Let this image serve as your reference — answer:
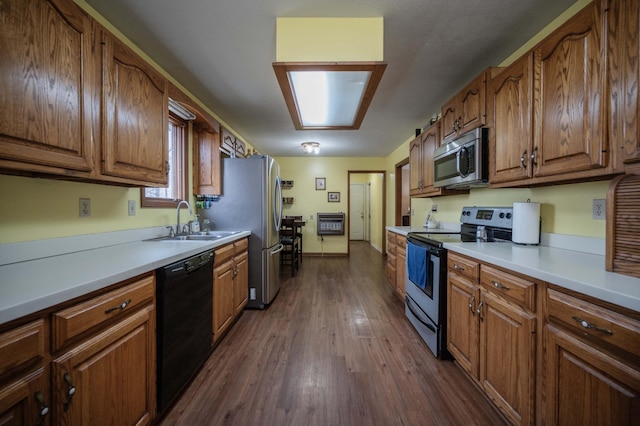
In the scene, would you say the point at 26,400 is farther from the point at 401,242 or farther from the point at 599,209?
the point at 401,242

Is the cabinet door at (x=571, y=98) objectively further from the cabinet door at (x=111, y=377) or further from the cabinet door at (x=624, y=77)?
the cabinet door at (x=111, y=377)

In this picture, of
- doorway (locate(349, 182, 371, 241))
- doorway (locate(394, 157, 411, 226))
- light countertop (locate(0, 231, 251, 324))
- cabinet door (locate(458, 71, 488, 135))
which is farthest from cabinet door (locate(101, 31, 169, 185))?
doorway (locate(349, 182, 371, 241))

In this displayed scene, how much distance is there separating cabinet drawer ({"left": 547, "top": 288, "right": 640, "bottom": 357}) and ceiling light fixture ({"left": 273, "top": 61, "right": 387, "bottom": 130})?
5.29 ft

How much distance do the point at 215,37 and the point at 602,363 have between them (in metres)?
2.69

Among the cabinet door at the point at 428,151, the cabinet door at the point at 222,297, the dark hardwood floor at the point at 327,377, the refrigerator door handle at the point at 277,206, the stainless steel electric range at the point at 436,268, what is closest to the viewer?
the dark hardwood floor at the point at 327,377

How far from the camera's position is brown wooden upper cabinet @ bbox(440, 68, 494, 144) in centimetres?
184

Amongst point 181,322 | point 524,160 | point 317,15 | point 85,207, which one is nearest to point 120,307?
point 181,322

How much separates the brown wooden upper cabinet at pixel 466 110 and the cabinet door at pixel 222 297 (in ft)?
8.06

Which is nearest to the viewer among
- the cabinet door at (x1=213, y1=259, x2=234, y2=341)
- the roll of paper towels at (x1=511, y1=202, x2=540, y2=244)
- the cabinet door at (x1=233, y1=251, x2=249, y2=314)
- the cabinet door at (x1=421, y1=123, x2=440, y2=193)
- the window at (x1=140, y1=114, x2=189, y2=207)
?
the roll of paper towels at (x1=511, y1=202, x2=540, y2=244)

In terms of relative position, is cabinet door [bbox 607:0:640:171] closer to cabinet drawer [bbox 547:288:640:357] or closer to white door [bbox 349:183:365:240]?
cabinet drawer [bbox 547:288:640:357]

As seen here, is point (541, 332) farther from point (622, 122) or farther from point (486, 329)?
point (622, 122)

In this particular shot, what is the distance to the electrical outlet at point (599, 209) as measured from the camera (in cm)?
130

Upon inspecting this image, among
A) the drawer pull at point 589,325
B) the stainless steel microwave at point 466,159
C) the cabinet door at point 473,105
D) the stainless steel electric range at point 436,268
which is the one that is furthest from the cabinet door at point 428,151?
the drawer pull at point 589,325

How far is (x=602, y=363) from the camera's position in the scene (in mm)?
806
